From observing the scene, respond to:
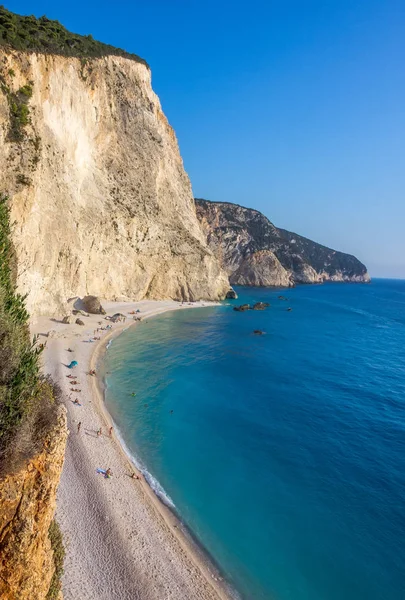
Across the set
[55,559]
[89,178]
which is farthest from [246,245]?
[55,559]

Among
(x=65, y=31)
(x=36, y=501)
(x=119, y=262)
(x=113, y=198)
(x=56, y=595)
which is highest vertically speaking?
(x=65, y=31)

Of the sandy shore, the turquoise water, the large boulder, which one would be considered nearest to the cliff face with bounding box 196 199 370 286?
the large boulder

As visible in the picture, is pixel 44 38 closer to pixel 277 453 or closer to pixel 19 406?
pixel 19 406

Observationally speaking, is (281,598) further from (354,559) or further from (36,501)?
(36,501)

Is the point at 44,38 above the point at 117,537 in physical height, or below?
above

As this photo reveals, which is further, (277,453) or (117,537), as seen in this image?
(277,453)

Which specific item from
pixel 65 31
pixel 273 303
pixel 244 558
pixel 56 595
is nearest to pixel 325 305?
pixel 273 303

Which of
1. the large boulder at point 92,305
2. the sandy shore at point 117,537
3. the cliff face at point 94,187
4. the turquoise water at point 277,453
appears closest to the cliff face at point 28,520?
the sandy shore at point 117,537
